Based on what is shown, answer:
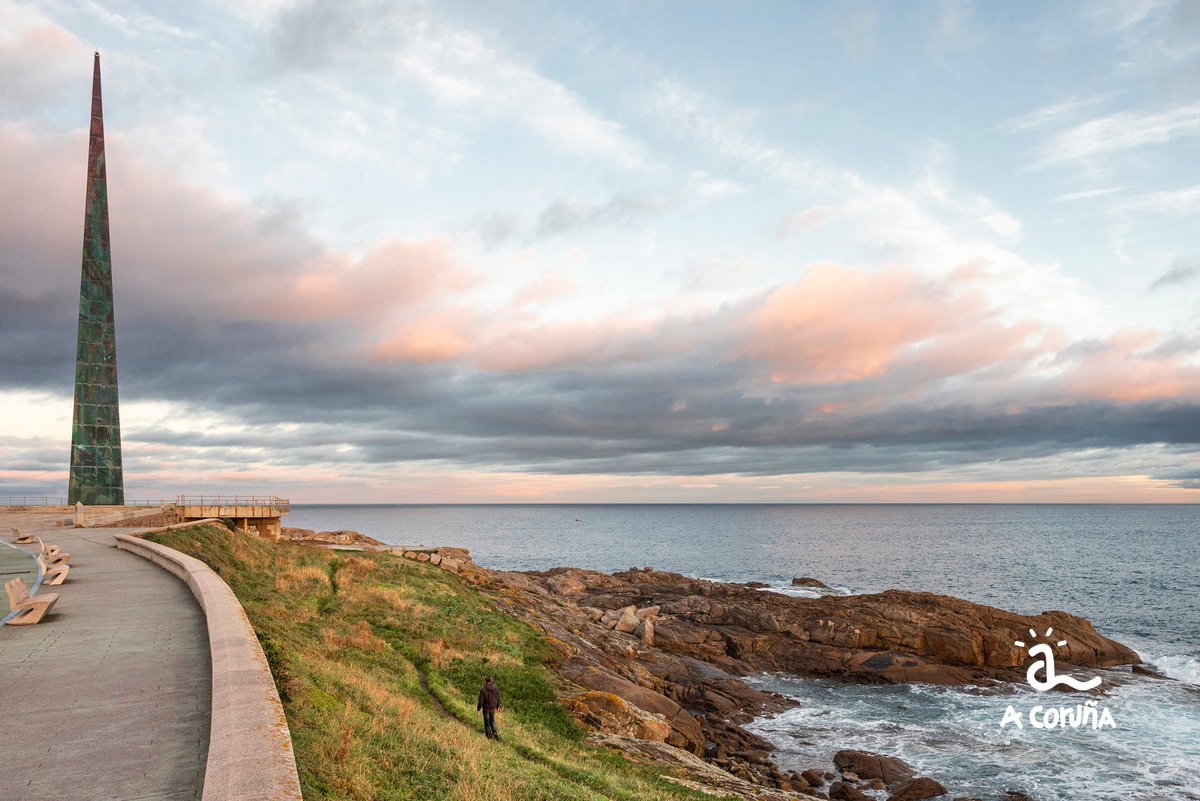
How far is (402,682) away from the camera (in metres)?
20.6

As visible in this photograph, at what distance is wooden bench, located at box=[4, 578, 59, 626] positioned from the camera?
1519 centimetres

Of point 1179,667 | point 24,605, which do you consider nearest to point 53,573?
point 24,605

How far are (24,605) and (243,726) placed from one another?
1116cm

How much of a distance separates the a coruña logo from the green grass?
80.1 ft

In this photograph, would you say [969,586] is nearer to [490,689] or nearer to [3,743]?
[490,689]

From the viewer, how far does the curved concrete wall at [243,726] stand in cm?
674

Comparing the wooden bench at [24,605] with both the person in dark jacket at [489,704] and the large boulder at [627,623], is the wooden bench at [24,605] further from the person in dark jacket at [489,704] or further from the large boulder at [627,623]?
the large boulder at [627,623]

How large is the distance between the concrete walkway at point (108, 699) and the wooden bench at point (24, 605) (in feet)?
0.78

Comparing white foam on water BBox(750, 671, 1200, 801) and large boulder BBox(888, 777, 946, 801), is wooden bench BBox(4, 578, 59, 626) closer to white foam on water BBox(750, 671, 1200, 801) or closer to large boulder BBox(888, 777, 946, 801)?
white foam on water BBox(750, 671, 1200, 801)

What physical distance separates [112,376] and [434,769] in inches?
1994

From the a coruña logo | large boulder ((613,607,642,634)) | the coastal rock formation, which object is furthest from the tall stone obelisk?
the a coruña logo

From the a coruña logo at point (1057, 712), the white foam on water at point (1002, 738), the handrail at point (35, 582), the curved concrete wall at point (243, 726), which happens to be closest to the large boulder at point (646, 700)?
the white foam on water at point (1002, 738)

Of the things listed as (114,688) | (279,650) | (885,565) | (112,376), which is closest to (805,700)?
(279,650)

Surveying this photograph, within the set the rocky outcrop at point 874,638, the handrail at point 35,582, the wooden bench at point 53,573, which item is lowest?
the rocky outcrop at point 874,638
